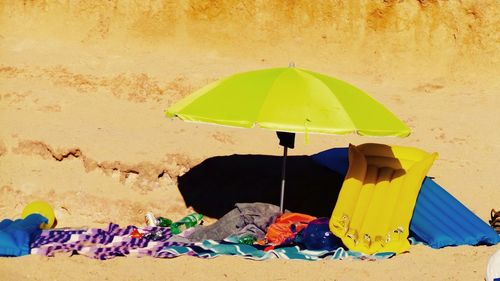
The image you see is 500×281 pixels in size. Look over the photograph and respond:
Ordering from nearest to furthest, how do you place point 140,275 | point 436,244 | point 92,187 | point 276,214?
1. point 140,275
2. point 436,244
3. point 276,214
4. point 92,187

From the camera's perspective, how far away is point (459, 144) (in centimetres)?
1100

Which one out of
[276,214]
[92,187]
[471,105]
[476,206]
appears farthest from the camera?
[471,105]

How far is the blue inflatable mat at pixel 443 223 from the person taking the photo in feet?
23.2

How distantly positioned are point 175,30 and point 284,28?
6.64 feet

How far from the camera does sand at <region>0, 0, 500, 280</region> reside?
381 inches

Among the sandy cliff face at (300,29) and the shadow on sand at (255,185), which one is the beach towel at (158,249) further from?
the sandy cliff face at (300,29)

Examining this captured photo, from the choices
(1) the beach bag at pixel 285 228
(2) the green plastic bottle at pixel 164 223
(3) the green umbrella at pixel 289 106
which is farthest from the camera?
(2) the green plastic bottle at pixel 164 223

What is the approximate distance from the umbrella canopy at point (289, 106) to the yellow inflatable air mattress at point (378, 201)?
1.42ft

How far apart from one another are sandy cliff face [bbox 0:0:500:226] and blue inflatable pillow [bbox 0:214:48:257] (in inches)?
77.2

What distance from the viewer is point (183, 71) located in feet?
43.7

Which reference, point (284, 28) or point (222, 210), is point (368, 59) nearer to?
point (284, 28)

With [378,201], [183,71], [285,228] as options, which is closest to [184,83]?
[183,71]

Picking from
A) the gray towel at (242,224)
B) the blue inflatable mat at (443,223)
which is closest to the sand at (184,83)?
the blue inflatable mat at (443,223)

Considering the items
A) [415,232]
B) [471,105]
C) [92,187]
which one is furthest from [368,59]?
[415,232]
